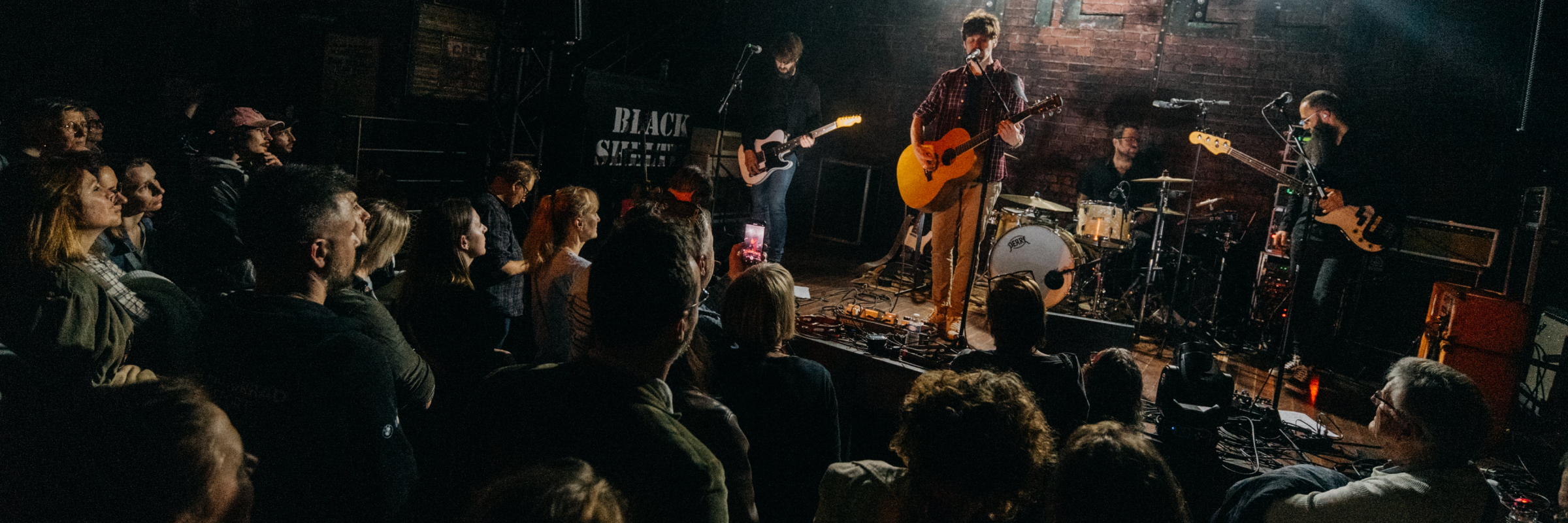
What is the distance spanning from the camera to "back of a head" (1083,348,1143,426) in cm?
303

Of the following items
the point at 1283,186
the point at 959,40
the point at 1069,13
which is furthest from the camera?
the point at 959,40

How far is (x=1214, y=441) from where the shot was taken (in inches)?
135

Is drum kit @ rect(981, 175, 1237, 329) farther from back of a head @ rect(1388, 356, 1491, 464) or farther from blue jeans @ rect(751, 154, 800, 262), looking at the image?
back of a head @ rect(1388, 356, 1491, 464)

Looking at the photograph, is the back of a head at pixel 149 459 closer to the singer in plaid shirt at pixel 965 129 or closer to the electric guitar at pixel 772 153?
the singer in plaid shirt at pixel 965 129

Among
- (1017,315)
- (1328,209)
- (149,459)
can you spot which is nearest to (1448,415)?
(1017,315)

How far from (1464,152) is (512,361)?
7.40m

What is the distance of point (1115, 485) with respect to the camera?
1.58m

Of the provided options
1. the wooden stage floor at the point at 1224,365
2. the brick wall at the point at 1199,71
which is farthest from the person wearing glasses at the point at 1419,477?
the brick wall at the point at 1199,71

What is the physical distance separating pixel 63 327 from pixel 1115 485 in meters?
2.48

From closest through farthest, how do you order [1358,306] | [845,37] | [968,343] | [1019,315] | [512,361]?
[1019,315], [512,361], [968,343], [1358,306], [845,37]

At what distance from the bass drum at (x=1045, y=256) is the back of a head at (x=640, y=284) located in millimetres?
5006

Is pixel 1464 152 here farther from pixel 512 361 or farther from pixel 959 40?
pixel 512 361

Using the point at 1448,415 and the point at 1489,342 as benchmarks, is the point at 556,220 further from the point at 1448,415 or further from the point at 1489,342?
the point at 1489,342

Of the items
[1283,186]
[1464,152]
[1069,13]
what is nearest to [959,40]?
[1069,13]
